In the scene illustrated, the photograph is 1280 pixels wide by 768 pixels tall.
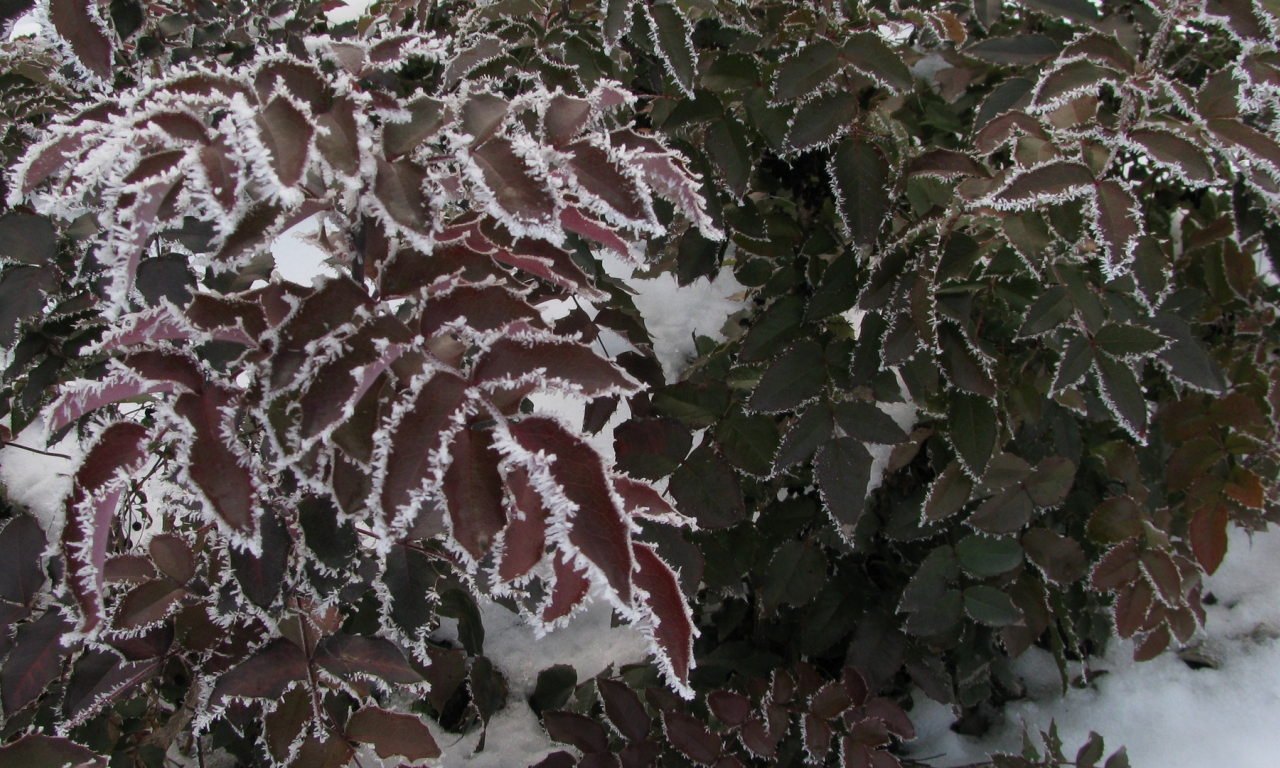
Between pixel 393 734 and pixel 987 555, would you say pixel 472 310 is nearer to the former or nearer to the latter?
pixel 393 734

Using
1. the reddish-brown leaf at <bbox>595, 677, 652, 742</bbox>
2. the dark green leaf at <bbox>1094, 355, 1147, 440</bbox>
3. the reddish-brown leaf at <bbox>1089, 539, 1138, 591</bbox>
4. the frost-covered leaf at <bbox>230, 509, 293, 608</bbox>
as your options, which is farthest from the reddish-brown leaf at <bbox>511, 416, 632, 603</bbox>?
the reddish-brown leaf at <bbox>1089, 539, 1138, 591</bbox>

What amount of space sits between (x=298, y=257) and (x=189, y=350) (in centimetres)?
211

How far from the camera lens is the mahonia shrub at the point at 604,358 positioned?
21.2 inches

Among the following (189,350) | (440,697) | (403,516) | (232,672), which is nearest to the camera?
(403,516)

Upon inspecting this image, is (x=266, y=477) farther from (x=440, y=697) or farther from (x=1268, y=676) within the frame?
(x=1268, y=676)

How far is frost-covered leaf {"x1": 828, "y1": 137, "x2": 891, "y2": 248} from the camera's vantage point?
3.00 feet

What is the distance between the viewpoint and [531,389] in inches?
22.3

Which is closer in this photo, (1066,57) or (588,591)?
(588,591)

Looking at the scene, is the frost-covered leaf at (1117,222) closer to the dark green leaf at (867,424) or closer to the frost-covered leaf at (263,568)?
the dark green leaf at (867,424)

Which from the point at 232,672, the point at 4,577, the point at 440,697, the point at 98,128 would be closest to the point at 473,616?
the point at 440,697

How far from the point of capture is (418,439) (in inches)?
20.0

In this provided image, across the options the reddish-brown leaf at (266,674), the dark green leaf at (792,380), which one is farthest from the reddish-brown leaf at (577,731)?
the dark green leaf at (792,380)

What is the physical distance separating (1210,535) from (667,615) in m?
1.12

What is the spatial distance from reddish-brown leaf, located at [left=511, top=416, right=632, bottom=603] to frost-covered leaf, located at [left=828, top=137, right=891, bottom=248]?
0.53 meters
